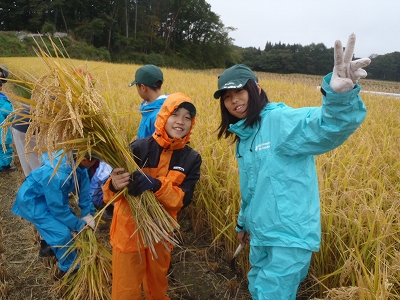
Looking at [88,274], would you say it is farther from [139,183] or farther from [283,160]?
[283,160]

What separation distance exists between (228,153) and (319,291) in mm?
1207

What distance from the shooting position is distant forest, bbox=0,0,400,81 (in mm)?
30906

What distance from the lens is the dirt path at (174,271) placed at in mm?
1753

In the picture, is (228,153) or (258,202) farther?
(228,153)

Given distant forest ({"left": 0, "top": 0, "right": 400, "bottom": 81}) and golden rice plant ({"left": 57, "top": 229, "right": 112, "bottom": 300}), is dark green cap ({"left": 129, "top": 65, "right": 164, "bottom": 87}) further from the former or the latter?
distant forest ({"left": 0, "top": 0, "right": 400, "bottom": 81})

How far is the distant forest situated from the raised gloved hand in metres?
27.6

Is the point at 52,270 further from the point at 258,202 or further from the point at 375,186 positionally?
the point at 375,186

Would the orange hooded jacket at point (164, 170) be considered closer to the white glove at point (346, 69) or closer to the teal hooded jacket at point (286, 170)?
the teal hooded jacket at point (286, 170)

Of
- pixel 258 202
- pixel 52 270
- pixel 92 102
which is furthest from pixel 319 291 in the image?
pixel 52 270

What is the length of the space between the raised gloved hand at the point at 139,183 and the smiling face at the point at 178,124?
290mm

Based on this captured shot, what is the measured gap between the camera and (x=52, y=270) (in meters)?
1.90

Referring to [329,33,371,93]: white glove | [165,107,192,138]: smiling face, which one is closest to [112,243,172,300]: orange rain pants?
[165,107,192,138]: smiling face

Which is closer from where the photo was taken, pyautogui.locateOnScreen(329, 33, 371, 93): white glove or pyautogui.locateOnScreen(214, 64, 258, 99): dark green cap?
pyautogui.locateOnScreen(329, 33, 371, 93): white glove

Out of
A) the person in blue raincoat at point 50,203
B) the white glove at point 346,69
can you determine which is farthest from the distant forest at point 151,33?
the white glove at point 346,69
